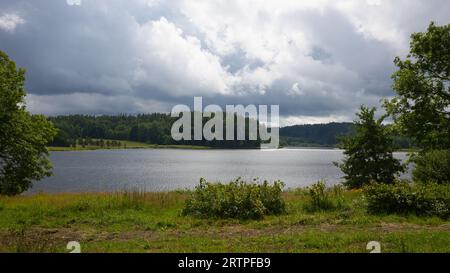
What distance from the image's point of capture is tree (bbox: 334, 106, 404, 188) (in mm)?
27016

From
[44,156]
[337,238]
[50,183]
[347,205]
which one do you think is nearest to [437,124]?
[347,205]

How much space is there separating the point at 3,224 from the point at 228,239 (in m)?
8.04

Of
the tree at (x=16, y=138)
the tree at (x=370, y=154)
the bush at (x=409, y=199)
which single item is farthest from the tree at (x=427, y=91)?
the tree at (x=16, y=138)

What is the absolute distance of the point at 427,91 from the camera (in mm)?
26469

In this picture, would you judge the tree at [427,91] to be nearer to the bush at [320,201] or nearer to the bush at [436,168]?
the bush at [436,168]

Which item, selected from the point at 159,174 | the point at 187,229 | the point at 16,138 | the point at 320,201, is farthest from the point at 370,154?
the point at 159,174

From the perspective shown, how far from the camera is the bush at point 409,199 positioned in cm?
1388

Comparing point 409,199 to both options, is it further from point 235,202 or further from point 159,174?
point 159,174

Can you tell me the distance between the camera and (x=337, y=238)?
10023mm

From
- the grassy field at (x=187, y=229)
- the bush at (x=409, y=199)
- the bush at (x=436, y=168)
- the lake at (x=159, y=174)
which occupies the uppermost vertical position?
the bush at (x=436, y=168)

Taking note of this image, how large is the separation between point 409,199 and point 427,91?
15.2 metres

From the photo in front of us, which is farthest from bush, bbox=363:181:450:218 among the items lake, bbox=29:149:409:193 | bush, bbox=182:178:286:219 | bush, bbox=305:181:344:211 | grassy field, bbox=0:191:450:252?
lake, bbox=29:149:409:193

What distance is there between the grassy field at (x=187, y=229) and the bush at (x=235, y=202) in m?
0.63
